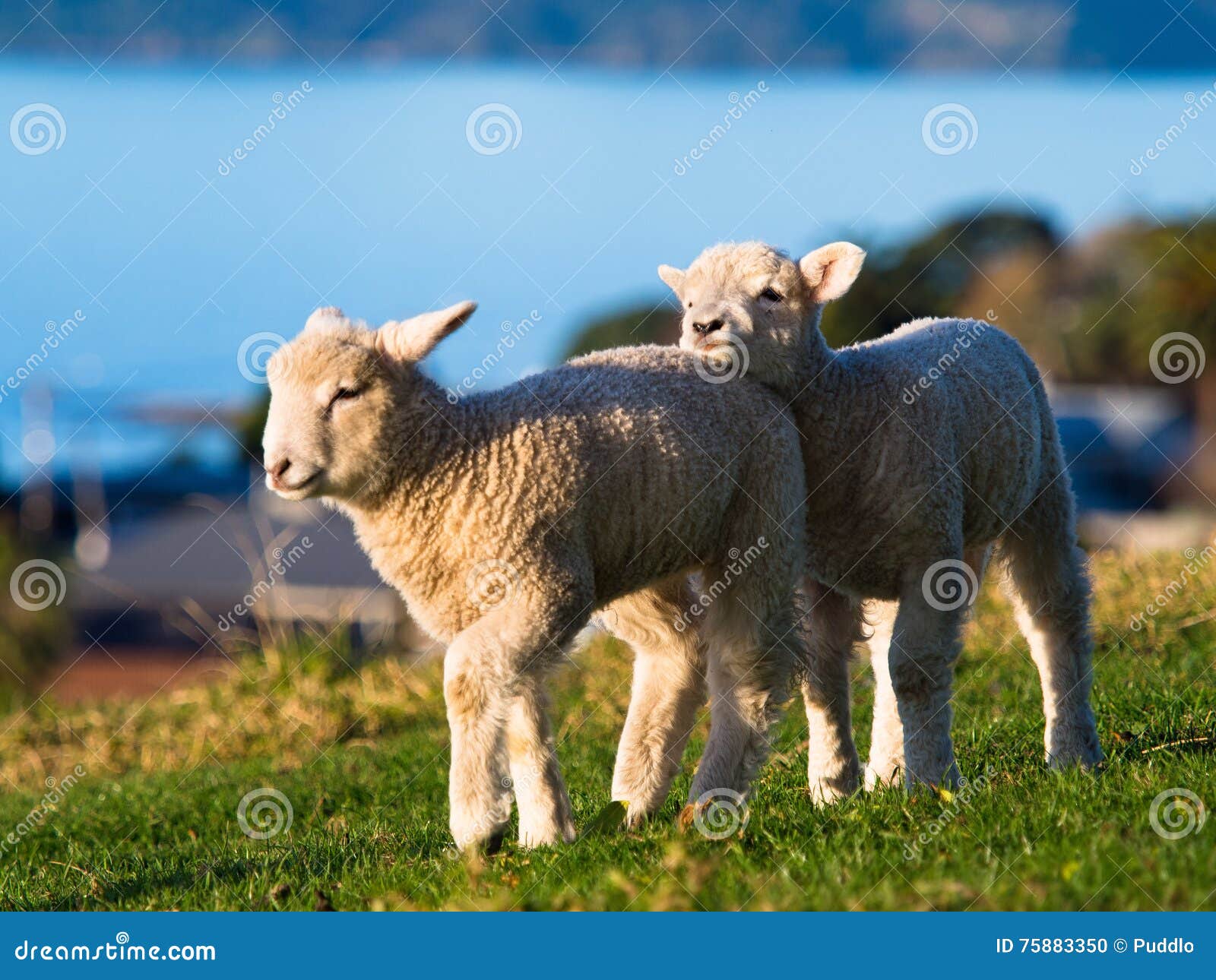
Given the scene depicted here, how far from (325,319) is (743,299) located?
1531 millimetres

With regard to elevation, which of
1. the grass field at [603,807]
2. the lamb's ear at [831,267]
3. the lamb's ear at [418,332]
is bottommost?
the grass field at [603,807]

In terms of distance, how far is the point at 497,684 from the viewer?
15.6 ft

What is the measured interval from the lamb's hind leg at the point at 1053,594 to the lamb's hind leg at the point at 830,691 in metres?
0.78

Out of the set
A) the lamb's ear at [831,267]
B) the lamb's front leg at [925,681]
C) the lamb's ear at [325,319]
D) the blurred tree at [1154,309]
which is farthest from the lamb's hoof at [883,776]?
the blurred tree at [1154,309]

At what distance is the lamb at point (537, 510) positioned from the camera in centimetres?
480

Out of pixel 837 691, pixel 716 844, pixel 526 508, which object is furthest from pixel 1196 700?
pixel 526 508

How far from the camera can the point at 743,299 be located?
5.37 meters

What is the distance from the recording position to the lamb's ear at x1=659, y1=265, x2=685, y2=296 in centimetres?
579

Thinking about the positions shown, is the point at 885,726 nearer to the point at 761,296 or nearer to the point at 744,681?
the point at 744,681

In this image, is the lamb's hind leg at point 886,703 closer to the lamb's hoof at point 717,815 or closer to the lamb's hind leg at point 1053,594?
the lamb's hind leg at point 1053,594

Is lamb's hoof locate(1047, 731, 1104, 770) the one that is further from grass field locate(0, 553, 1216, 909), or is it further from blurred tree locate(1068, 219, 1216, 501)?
blurred tree locate(1068, 219, 1216, 501)

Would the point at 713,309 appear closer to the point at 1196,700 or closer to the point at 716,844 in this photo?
the point at 716,844

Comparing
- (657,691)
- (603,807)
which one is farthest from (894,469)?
(603,807)

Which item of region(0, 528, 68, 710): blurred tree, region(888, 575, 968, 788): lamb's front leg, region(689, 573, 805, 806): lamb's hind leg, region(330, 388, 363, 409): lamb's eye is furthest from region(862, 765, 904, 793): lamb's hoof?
region(0, 528, 68, 710): blurred tree
